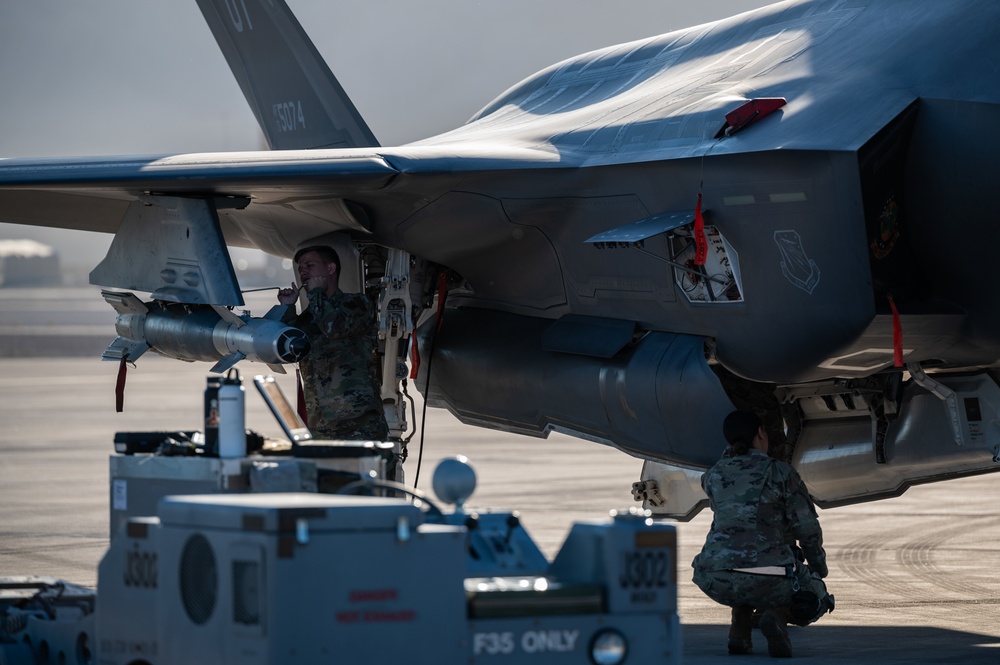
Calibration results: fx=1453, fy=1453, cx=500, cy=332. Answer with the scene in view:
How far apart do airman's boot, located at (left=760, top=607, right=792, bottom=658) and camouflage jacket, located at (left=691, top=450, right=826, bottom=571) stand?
0.37 meters

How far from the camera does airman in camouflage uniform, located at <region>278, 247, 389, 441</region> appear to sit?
10398 millimetres

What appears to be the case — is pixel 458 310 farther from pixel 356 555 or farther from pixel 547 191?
pixel 356 555

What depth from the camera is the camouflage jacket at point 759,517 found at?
821cm

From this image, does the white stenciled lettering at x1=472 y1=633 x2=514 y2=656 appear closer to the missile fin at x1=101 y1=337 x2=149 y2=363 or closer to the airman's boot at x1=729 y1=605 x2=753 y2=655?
the airman's boot at x1=729 y1=605 x2=753 y2=655

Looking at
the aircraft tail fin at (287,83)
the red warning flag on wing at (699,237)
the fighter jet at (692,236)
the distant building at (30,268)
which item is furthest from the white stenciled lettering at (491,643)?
the distant building at (30,268)

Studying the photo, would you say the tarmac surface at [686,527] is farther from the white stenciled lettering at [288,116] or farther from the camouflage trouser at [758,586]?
the white stenciled lettering at [288,116]

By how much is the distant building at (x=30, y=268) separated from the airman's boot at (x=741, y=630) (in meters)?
159

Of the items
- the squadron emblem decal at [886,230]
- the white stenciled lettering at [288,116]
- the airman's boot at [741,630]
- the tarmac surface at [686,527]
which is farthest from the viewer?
the white stenciled lettering at [288,116]

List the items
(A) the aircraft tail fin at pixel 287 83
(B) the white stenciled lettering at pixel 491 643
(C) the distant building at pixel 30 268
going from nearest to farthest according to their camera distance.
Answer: (B) the white stenciled lettering at pixel 491 643 < (A) the aircraft tail fin at pixel 287 83 < (C) the distant building at pixel 30 268

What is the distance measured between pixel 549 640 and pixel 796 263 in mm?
4172

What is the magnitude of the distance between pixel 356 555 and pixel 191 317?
523cm

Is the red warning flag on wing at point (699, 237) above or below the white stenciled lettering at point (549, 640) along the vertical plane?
above

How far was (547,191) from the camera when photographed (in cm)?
1010

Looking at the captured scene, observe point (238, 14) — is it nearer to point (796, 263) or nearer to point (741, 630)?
point (796, 263)
